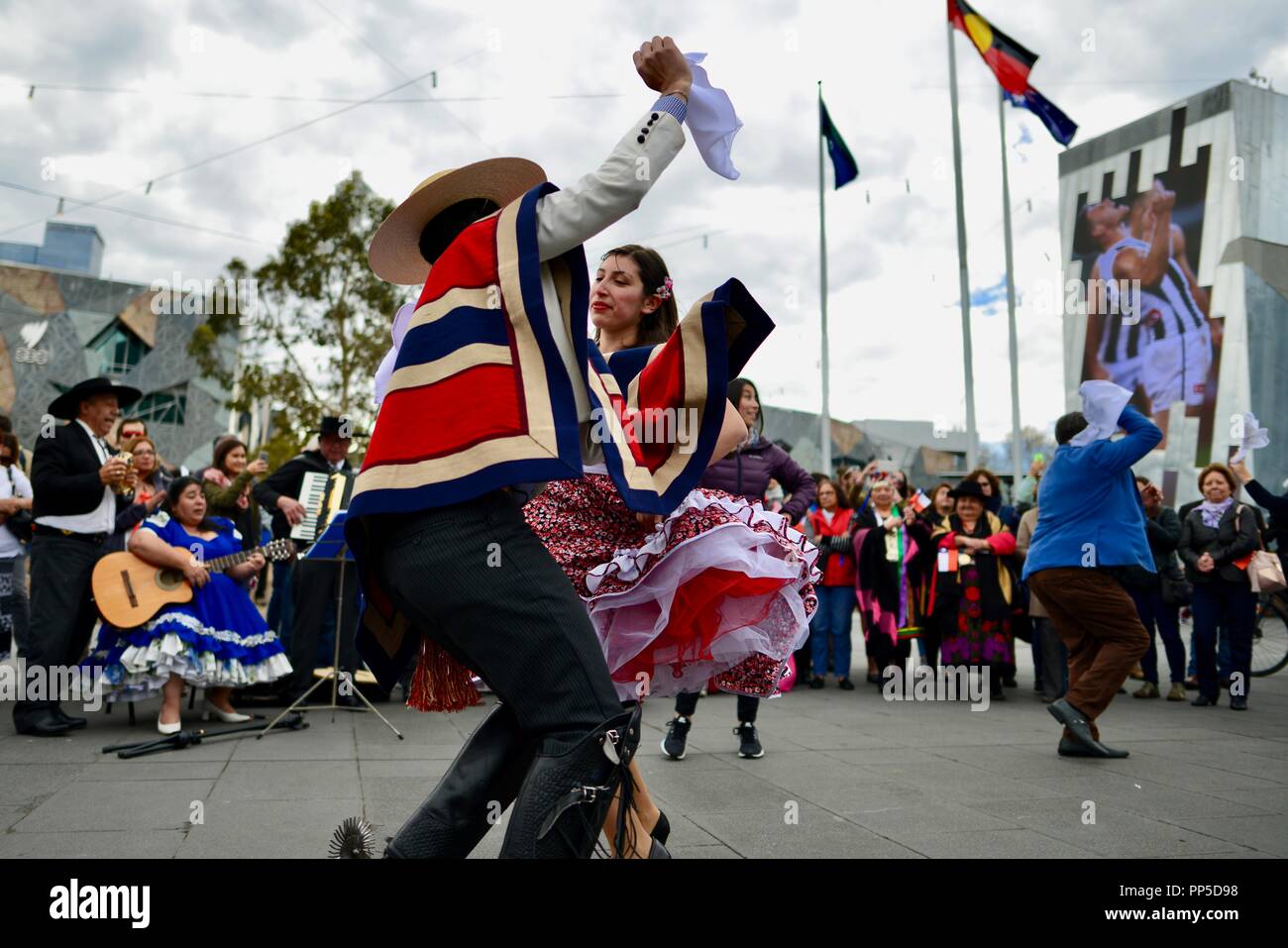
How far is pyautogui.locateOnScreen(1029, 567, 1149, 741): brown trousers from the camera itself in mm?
5375

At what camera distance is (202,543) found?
6270mm

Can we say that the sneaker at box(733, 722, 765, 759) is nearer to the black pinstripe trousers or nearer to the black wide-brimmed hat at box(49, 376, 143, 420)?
the black pinstripe trousers

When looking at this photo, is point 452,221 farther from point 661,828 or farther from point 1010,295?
point 1010,295

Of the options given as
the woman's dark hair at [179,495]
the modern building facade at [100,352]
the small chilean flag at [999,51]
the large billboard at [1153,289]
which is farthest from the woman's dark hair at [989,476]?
the modern building facade at [100,352]

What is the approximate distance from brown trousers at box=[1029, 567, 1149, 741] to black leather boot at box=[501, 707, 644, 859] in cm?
425

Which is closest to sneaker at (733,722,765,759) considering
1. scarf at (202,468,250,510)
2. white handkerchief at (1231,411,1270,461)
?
white handkerchief at (1231,411,1270,461)

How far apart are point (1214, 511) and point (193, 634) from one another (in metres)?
7.72

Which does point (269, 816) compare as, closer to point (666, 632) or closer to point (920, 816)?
point (666, 632)

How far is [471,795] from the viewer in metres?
2.20

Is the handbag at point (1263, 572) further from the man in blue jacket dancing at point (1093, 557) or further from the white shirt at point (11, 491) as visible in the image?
the white shirt at point (11, 491)

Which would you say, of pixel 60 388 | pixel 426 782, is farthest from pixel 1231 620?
pixel 60 388

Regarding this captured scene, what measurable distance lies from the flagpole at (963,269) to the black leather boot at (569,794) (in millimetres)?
15502

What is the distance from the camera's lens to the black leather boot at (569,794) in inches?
74.1
